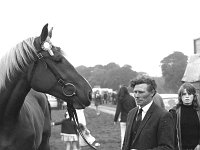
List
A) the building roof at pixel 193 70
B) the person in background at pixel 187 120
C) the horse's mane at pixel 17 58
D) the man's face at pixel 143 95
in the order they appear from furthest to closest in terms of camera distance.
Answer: the building roof at pixel 193 70 → the person in background at pixel 187 120 → the horse's mane at pixel 17 58 → the man's face at pixel 143 95

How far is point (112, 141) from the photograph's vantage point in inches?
414

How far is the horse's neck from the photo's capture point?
159 inches

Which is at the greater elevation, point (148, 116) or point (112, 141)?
point (148, 116)

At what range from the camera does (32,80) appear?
13.1 feet

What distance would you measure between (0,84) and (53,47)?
78cm

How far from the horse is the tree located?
60326 mm

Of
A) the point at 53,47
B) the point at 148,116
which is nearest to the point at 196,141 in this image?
the point at 148,116

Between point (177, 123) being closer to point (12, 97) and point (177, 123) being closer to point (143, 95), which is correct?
point (143, 95)

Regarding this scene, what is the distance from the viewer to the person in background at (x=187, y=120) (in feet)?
15.3

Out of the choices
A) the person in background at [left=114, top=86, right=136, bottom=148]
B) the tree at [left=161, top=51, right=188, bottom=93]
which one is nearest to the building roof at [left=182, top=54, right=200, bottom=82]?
→ the person in background at [left=114, top=86, right=136, bottom=148]

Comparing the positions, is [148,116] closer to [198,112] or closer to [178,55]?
[198,112]

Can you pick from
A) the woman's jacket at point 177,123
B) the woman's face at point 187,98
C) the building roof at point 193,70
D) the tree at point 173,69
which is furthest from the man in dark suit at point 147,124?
the tree at point 173,69

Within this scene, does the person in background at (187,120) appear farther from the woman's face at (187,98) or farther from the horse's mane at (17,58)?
the horse's mane at (17,58)

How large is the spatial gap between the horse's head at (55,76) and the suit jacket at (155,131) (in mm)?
993
